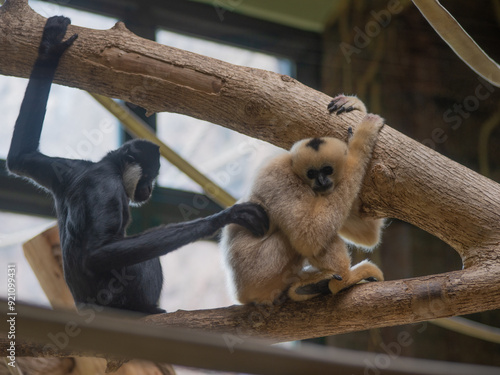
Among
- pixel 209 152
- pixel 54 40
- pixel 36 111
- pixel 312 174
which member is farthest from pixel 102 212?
pixel 209 152

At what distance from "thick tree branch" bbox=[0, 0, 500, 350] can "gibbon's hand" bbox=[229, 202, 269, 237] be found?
421mm

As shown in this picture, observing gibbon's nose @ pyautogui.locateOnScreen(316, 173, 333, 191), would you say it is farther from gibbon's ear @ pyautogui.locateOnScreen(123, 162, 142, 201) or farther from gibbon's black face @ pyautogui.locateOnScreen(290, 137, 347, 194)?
gibbon's ear @ pyautogui.locateOnScreen(123, 162, 142, 201)

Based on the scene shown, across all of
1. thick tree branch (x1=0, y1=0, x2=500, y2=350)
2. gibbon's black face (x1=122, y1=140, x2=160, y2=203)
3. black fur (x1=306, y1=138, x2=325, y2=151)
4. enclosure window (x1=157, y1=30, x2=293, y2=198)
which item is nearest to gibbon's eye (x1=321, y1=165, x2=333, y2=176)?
black fur (x1=306, y1=138, x2=325, y2=151)

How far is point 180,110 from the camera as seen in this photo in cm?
321

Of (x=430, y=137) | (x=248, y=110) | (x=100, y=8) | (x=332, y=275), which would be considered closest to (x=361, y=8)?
(x=430, y=137)

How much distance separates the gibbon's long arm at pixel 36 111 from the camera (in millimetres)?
3047

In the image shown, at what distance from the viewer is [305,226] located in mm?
2869

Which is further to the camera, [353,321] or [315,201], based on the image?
[315,201]

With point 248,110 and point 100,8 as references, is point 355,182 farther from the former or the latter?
point 100,8

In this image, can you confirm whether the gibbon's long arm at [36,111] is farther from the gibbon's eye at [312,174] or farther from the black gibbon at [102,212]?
the gibbon's eye at [312,174]

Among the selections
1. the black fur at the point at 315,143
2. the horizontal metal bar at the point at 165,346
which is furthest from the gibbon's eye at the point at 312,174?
the horizontal metal bar at the point at 165,346

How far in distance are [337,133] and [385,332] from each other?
391cm

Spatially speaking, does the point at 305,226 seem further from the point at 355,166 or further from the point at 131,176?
the point at 131,176

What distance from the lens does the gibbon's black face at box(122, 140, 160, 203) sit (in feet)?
10.6
